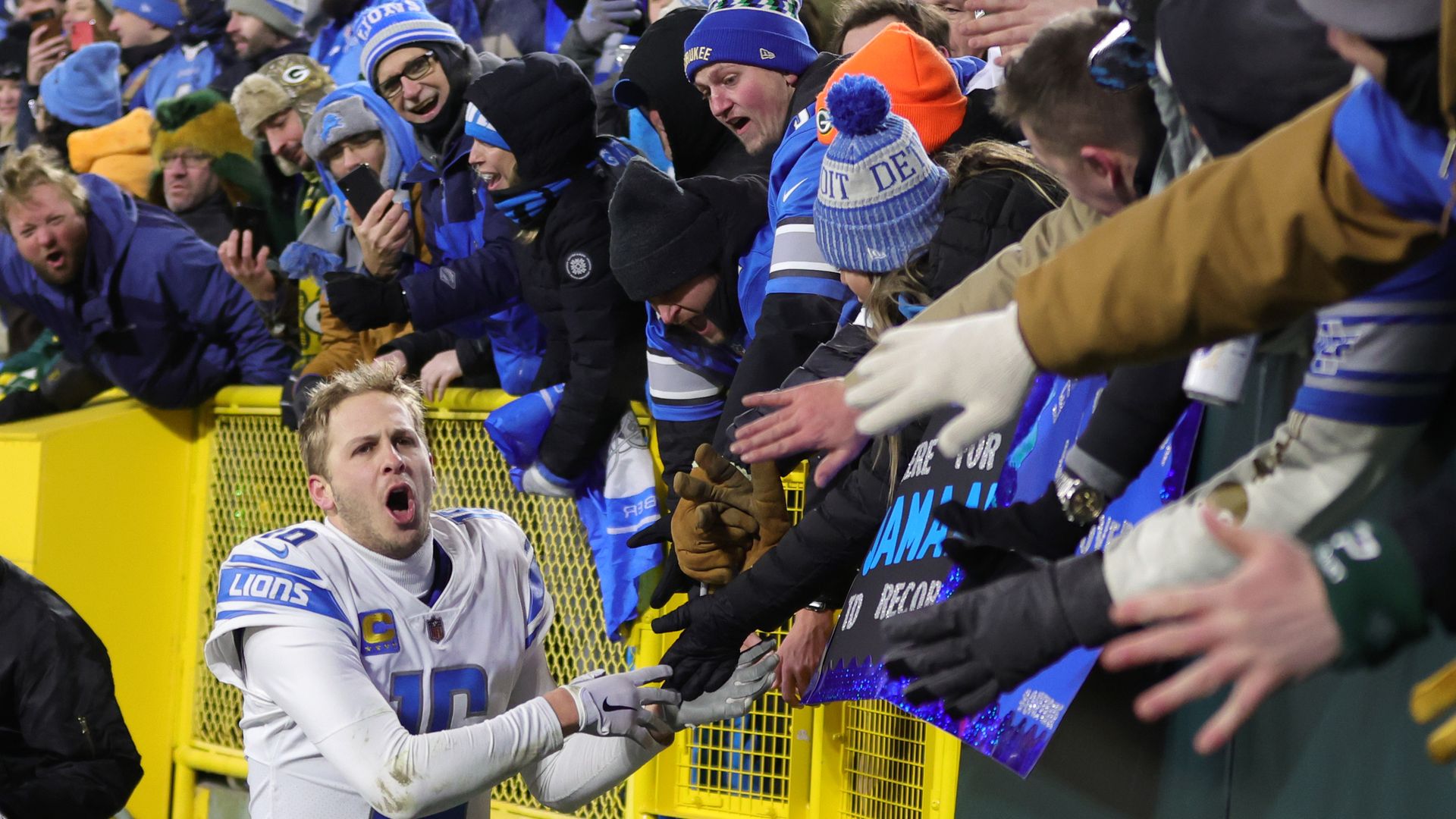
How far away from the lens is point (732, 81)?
3.91 meters

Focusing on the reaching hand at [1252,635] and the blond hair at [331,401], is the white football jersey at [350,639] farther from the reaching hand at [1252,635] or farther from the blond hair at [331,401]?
the reaching hand at [1252,635]

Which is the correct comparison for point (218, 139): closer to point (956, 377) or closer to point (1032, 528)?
point (1032, 528)

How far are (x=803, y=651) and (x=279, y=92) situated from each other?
328 centimetres

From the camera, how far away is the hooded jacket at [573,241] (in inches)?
169

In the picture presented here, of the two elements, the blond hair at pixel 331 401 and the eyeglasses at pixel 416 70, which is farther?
the eyeglasses at pixel 416 70

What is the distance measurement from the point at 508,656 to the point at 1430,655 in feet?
7.19

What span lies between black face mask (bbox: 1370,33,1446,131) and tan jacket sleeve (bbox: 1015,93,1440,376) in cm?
6

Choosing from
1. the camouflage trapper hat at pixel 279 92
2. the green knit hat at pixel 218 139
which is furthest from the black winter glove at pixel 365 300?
the green knit hat at pixel 218 139

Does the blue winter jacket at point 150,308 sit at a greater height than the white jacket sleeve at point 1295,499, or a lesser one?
lesser

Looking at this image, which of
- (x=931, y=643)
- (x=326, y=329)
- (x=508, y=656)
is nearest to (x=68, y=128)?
(x=326, y=329)

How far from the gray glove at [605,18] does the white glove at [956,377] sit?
4140mm

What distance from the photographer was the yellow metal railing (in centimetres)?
413

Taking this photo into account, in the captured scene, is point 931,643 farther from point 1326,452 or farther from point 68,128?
point 68,128

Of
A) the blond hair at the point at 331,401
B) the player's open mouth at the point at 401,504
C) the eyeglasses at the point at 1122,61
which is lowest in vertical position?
the player's open mouth at the point at 401,504
